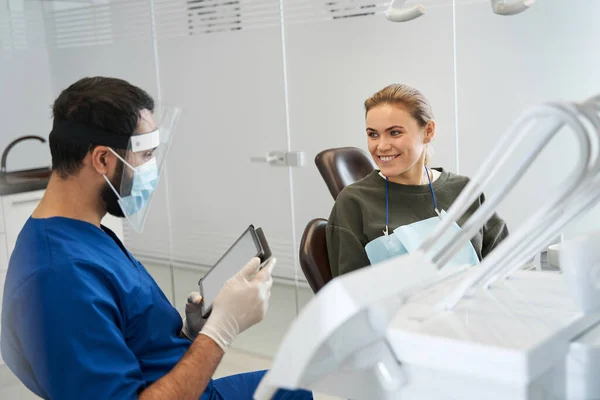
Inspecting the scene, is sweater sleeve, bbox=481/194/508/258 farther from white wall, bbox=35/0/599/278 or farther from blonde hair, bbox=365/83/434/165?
white wall, bbox=35/0/599/278

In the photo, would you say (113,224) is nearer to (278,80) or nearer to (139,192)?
(278,80)

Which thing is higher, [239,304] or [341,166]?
[341,166]

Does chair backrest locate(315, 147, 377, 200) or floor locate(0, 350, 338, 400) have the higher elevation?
chair backrest locate(315, 147, 377, 200)

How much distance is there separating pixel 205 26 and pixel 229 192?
2.78ft

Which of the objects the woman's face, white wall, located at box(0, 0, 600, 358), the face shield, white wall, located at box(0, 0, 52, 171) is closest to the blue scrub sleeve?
the face shield

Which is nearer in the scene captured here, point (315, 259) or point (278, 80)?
point (315, 259)

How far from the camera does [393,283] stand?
604mm

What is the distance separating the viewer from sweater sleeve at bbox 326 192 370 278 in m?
1.95

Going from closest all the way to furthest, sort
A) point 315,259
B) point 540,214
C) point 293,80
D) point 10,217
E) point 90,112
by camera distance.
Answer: point 540,214, point 90,112, point 315,259, point 293,80, point 10,217

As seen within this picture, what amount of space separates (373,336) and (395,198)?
1.43 m

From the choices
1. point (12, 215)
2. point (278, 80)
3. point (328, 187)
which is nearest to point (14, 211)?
point (12, 215)

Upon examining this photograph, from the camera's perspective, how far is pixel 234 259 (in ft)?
5.49

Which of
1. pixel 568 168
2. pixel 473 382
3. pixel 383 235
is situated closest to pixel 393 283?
pixel 473 382

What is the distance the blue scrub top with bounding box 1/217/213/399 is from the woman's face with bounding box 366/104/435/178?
913 millimetres
